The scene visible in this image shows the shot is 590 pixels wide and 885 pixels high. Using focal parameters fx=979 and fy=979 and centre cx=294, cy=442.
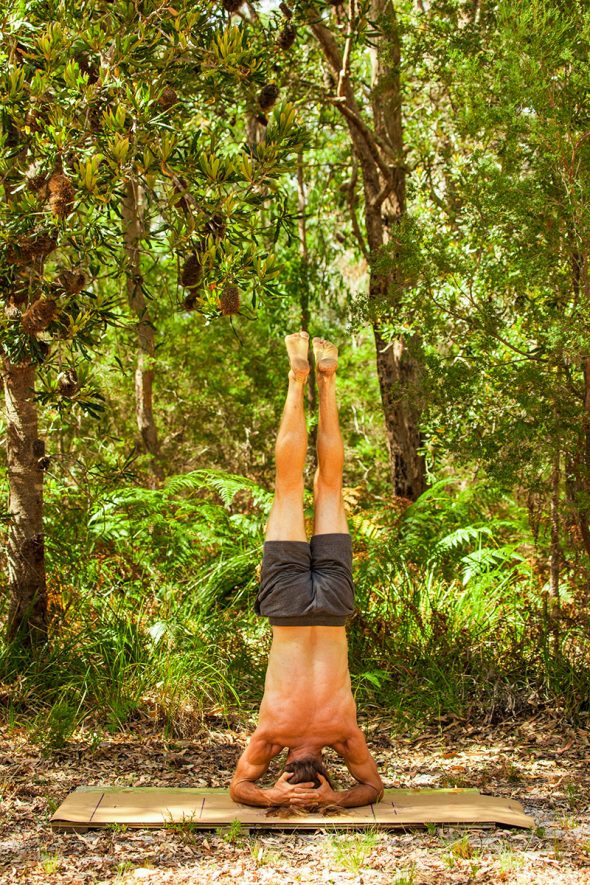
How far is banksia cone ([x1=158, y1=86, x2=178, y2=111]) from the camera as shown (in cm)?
507

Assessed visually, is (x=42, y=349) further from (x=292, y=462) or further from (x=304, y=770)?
(x=304, y=770)

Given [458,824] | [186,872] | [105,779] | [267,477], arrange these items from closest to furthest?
[186,872], [458,824], [105,779], [267,477]

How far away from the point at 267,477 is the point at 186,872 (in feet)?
31.3

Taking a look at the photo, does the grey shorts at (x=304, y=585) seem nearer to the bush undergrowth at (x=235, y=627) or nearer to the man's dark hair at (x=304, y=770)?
the man's dark hair at (x=304, y=770)

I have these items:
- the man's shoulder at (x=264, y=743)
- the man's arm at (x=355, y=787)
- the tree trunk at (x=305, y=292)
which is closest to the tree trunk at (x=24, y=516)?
the man's shoulder at (x=264, y=743)

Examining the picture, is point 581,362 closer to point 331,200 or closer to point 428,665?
point 428,665

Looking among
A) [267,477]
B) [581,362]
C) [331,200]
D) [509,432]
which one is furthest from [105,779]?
[331,200]

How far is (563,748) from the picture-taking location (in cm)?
606

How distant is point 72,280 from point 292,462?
4.90 feet

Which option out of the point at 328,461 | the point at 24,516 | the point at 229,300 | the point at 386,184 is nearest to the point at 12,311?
the point at 24,516

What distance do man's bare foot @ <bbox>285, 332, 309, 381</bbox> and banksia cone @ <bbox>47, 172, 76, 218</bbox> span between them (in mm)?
1303

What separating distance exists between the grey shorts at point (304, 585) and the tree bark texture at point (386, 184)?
13.4 ft

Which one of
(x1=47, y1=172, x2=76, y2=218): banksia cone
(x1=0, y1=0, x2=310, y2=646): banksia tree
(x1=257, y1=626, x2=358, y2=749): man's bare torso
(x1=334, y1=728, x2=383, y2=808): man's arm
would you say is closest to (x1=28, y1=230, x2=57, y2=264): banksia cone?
(x1=0, y1=0, x2=310, y2=646): banksia tree

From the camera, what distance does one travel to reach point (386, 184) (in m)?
9.84
